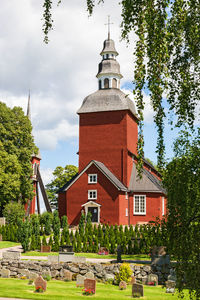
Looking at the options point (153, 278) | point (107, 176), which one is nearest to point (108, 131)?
point (107, 176)

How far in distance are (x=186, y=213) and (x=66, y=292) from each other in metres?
9.30

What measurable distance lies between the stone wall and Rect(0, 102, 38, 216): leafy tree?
20777 mm

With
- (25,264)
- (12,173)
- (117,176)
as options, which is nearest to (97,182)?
(117,176)

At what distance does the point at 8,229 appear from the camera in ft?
92.6

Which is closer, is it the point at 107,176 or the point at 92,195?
the point at 107,176

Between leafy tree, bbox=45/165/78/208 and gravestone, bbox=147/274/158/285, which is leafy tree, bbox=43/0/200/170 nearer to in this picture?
gravestone, bbox=147/274/158/285

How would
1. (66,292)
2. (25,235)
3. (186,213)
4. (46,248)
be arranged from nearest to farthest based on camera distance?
1. (186,213)
2. (66,292)
3. (25,235)
4. (46,248)

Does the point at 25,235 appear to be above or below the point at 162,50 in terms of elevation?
below

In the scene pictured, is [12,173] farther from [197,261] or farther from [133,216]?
[197,261]

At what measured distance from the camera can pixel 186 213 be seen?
236 inches

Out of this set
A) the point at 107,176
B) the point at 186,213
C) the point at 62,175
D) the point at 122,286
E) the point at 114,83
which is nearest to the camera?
the point at 186,213

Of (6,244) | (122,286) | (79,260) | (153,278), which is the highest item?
(79,260)

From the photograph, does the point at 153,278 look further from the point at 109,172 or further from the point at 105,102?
the point at 105,102

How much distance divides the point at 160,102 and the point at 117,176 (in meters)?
33.0
